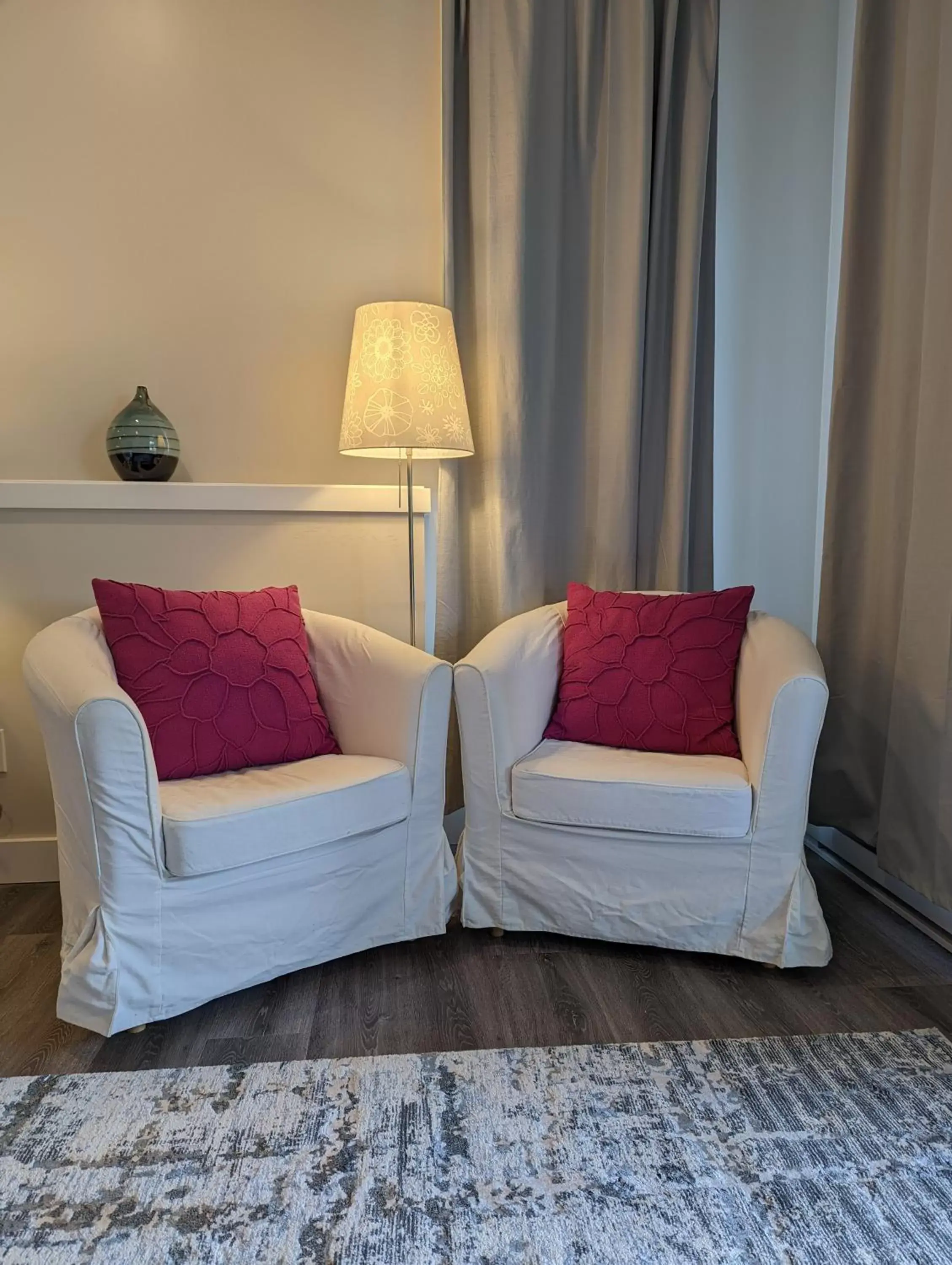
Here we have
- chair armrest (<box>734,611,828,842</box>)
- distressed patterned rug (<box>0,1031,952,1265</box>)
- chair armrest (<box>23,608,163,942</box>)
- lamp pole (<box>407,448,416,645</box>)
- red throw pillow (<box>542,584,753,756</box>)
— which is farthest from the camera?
lamp pole (<box>407,448,416,645</box>)

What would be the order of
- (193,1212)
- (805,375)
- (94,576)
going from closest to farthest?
(193,1212), (94,576), (805,375)

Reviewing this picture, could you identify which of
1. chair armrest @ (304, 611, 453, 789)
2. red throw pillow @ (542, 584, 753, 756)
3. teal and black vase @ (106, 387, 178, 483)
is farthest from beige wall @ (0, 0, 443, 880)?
red throw pillow @ (542, 584, 753, 756)

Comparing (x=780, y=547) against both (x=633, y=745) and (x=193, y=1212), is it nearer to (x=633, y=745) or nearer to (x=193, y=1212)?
(x=633, y=745)

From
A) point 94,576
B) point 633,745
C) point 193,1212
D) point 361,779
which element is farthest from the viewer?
point 94,576

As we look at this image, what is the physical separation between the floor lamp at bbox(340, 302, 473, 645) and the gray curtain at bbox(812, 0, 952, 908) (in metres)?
1.07

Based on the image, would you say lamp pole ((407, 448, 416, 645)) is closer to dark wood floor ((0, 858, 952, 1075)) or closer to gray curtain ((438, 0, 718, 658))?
gray curtain ((438, 0, 718, 658))

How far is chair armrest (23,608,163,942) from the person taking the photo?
1.63m

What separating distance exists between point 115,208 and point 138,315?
29cm

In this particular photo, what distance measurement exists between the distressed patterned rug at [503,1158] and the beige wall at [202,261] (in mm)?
1324

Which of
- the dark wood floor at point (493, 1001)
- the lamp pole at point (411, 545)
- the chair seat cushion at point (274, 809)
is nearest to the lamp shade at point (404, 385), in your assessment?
the lamp pole at point (411, 545)

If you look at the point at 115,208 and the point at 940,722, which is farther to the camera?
the point at 115,208

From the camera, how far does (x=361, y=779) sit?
192 centimetres

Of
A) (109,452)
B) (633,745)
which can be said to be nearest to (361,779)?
(633,745)

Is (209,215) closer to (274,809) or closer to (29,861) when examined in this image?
(274,809)
